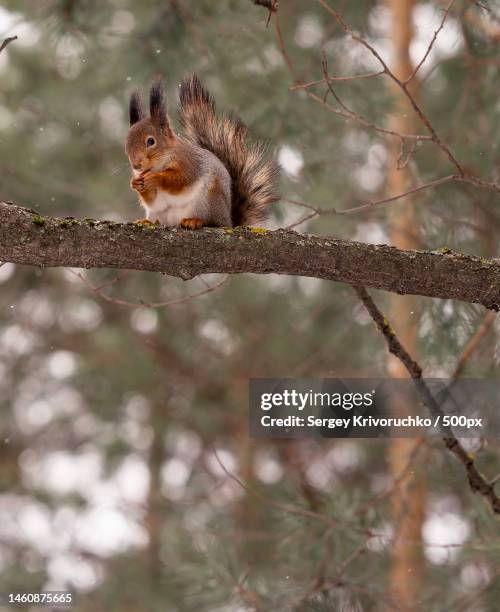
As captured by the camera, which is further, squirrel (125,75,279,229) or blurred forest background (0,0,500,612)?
blurred forest background (0,0,500,612)

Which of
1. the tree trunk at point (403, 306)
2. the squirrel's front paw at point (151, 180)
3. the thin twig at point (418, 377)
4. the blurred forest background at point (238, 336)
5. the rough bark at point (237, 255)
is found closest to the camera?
the rough bark at point (237, 255)

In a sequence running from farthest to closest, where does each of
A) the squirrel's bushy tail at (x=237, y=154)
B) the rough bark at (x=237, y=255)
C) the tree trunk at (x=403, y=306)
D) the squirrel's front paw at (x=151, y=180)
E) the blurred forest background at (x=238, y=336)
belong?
1. the tree trunk at (x=403, y=306)
2. the blurred forest background at (x=238, y=336)
3. the squirrel's bushy tail at (x=237, y=154)
4. the squirrel's front paw at (x=151, y=180)
5. the rough bark at (x=237, y=255)

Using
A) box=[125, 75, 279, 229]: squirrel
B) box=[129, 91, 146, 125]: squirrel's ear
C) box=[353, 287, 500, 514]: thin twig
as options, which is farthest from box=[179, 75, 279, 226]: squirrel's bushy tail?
box=[353, 287, 500, 514]: thin twig

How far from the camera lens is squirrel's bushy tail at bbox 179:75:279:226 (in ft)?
5.69

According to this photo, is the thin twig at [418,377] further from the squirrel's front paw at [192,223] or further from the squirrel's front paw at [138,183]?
the squirrel's front paw at [138,183]

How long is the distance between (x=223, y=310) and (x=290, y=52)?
1668 millimetres

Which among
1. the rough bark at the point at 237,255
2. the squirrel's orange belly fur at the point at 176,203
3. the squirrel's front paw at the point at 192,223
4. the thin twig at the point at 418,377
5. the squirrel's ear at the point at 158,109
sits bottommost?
the thin twig at the point at 418,377

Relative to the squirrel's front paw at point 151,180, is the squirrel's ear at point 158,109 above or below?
above

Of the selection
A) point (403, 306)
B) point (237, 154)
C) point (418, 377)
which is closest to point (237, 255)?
point (418, 377)

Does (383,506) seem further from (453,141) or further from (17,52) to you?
(17,52)

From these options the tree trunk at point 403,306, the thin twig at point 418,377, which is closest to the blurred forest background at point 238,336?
the tree trunk at point 403,306

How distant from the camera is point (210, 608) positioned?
2.41 metres

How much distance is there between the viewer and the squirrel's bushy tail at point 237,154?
1.73m

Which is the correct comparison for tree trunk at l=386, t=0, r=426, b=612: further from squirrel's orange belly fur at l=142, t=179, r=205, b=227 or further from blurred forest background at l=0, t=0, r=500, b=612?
squirrel's orange belly fur at l=142, t=179, r=205, b=227
